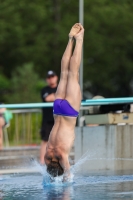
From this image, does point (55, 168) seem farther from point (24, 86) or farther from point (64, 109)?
point (24, 86)

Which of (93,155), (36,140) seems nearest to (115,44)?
(36,140)

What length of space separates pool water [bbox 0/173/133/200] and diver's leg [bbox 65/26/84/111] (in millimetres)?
1198

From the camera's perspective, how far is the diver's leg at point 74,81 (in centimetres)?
1080

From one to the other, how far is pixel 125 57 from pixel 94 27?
373 centimetres

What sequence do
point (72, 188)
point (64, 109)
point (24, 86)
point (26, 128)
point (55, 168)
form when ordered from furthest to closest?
point (24, 86), point (26, 128), point (64, 109), point (55, 168), point (72, 188)

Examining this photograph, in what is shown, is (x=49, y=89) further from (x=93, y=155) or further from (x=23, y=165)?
(x=93, y=155)

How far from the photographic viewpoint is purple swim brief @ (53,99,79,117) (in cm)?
1070

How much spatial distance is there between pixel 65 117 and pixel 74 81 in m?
0.61

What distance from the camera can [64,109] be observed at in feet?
35.1

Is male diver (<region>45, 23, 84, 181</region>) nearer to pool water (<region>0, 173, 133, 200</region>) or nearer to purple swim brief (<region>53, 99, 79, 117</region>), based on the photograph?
purple swim brief (<region>53, 99, 79, 117</region>)

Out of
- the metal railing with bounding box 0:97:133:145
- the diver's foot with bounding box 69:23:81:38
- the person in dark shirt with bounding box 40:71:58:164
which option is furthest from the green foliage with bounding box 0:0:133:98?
the diver's foot with bounding box 69:23:81:38

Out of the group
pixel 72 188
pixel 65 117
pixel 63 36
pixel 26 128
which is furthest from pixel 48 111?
pixel 63 36

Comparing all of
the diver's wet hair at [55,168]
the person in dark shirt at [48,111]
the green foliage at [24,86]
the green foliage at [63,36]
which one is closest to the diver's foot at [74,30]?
the diver's wet hair at [55,168]

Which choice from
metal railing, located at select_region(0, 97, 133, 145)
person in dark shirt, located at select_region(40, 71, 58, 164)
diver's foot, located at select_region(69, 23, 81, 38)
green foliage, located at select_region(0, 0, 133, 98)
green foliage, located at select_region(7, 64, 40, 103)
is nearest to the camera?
diver's foot, located at select_region(69, 23, 81, 38)
